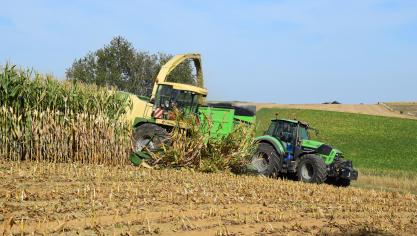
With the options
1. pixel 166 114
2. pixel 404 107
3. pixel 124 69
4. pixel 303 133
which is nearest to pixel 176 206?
pixel 166 114

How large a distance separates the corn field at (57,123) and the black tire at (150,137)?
44cm

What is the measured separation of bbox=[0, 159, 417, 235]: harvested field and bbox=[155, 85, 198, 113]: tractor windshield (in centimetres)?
389

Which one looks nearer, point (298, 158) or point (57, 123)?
point (57, 123)

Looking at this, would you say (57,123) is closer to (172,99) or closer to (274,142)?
(172,99)

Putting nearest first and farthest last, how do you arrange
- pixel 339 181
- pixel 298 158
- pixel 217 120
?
pixel 217 120, pixel 298 158, pixel 339 181

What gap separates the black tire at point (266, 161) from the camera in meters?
15.6

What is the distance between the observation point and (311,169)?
15211 mm

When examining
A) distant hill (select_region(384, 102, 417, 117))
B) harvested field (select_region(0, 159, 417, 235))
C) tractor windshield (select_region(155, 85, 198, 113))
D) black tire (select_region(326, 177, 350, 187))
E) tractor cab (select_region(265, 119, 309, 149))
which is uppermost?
distant hill (select_region(384, 102, 417, 117))

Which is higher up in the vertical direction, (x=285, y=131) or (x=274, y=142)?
(x=285, y=131)

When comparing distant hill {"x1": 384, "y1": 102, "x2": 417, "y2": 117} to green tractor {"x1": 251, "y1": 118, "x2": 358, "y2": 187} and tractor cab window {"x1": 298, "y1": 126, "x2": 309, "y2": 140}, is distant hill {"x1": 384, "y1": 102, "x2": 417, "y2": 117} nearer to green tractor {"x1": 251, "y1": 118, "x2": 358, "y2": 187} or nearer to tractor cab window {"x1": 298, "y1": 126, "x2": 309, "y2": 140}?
tractor cab window {"x1": 298, "y1": 126, "x2": 309, "y2": 140}

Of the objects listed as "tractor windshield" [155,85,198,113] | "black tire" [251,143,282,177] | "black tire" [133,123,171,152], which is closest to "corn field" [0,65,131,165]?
"black tire" [133,123,171,152]

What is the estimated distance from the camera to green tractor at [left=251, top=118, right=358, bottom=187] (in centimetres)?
1516

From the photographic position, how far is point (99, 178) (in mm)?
10742

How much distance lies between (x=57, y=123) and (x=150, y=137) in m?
2.82
